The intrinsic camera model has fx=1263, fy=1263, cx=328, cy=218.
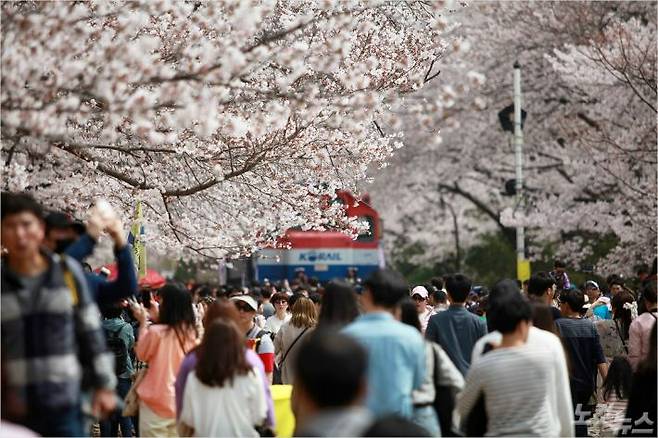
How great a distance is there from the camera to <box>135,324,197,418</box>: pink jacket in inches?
330

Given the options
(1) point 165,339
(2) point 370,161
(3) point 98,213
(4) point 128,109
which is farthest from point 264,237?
(3) point 98,213

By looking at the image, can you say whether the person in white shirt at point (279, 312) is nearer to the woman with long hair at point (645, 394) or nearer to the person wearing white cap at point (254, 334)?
the person wearing white cap at point (254, 334)

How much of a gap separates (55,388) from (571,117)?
21.9 meters

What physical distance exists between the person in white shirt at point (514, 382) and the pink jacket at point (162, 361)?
7.61ft

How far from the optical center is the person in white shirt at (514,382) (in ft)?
21.9

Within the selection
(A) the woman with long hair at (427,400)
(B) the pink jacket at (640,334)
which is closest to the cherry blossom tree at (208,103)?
(A) the woman with long hair at (427,400)

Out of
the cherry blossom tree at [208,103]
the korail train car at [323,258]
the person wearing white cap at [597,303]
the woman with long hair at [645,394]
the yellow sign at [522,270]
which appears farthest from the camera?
the korail train car at [323,258]

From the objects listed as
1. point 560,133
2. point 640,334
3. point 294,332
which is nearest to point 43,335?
point 294,332

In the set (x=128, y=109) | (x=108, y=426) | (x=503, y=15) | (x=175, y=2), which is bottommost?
(x=108, y=426)

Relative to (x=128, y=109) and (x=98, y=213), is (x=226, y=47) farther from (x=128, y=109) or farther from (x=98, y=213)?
(x=98, y=213)

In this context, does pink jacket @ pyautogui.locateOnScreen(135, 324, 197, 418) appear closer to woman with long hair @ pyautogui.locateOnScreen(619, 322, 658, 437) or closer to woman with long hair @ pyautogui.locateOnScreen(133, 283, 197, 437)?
woman with long hair @ pyautogui.locateOnScreen(133, 283, 197, 437)

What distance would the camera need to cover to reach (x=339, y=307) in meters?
7.28

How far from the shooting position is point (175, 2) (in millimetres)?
10570

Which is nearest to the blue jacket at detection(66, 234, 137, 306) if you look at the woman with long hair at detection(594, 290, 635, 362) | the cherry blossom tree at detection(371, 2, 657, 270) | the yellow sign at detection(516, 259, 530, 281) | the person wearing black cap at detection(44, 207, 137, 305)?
the person wearing black cap at detection(44, 207, 137, 305)
